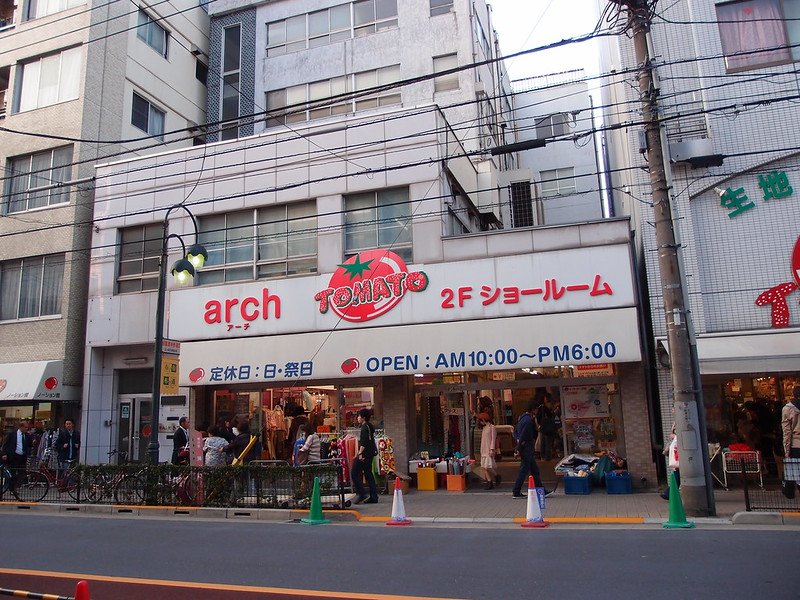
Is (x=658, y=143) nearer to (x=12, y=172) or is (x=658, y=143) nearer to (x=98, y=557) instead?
(x=98, y=557)

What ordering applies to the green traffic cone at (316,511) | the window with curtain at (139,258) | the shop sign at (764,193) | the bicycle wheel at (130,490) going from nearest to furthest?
the green traffic cone at (316,511), the bicycle wheel at (130,490), the shop sign at (764,193), the window with curtain at (139,258)

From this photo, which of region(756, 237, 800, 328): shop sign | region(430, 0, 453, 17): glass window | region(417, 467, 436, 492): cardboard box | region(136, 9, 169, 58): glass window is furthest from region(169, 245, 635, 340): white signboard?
region(430, 0, 453, 17): glass window

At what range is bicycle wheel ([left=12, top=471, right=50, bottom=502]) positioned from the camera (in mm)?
14922

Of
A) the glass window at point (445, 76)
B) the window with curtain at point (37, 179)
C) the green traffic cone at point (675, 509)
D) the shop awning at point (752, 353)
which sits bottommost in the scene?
the green traffic cone at point (675, 509)

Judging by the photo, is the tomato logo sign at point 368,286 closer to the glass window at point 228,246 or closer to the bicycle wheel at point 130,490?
the glass window at point 228,246

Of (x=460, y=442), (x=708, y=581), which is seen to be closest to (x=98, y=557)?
(x=708, y=581)

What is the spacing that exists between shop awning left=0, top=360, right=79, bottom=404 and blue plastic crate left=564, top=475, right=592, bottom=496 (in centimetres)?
1435

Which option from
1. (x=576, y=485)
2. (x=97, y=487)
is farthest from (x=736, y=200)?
(x=97, y=487)

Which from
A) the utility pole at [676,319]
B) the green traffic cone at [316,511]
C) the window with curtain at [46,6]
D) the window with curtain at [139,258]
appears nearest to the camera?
the utility pole at [676,319]

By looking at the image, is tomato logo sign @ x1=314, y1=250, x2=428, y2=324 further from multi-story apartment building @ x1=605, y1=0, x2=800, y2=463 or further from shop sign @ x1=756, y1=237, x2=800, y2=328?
shop sign @ x1=756, y1=237, x2=800, y2=328

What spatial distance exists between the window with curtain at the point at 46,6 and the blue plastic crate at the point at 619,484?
2171 cm

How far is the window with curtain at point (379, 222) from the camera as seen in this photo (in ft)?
53.8

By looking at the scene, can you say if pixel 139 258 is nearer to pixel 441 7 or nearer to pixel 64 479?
pixel 64 479

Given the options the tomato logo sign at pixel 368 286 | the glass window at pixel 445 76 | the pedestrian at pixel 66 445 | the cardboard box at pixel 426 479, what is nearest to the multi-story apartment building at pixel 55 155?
the pedestrian at pixel 66 445
